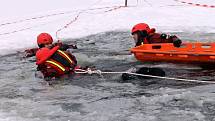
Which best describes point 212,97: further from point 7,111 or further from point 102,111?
point 7,111

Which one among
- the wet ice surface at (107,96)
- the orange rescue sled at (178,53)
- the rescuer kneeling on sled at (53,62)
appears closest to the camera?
the wet ice surface at (107,96)

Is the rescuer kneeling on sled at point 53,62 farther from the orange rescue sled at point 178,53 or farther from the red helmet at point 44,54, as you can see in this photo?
the orange rescue sled at point 178,53

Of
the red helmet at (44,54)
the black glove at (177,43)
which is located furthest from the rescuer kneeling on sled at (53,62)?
the black glove at (177,43)

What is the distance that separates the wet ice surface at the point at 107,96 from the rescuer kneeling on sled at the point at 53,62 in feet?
0.67

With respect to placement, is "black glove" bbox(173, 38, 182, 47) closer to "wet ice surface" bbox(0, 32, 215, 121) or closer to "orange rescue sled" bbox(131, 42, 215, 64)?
"orange rescue sled" bbox(131, 42, 215, 64)

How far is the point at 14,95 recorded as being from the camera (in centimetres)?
849

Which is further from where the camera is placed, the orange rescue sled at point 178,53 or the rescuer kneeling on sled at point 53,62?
the rescuer kneeling on sled at point 53,62

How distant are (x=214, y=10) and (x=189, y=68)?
817 cm

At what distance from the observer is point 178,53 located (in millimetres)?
9438

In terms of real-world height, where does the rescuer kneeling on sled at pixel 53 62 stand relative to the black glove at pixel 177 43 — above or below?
below

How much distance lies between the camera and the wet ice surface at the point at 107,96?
6.94 meters

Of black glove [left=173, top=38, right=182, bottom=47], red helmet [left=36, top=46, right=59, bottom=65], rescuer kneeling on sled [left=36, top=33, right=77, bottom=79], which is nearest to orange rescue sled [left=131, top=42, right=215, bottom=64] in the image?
black glove [left=173, top=38, right=182, bottom=47]

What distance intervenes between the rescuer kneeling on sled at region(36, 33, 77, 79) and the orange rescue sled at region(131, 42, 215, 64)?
1596 millimetres

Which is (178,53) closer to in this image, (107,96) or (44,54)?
(107,96)
